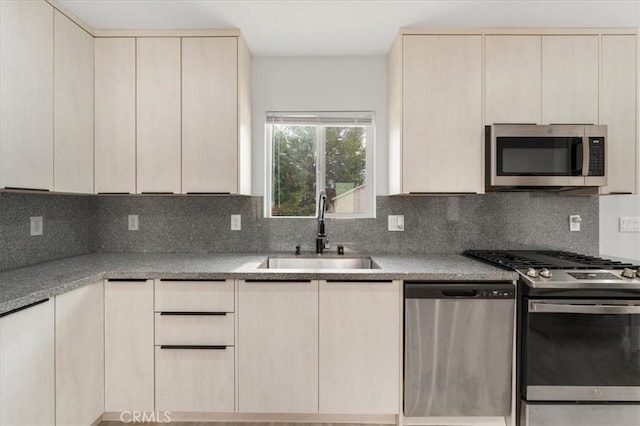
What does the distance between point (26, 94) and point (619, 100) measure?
339cm

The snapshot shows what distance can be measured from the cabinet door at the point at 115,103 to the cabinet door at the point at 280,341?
48.6 inches

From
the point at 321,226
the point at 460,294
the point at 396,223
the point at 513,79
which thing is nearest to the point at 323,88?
the point at 321,226

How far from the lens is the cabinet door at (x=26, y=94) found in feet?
5.33

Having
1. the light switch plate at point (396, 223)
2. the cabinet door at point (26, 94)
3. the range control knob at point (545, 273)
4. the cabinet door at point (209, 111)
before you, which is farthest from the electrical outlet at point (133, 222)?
the range control knob at point (545, 273)

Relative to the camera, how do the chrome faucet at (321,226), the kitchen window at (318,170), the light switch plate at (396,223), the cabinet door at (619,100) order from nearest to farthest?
the cabinet door at (619,100) < the chrome faucet at (321,226) < the light switch plate at (396,223) < the kitchen window at (318,170)

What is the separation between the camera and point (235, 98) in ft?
7.52

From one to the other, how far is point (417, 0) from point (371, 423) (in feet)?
7.92

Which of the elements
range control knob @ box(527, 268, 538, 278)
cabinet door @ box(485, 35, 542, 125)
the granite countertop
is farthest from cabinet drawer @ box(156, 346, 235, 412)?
cabinet door @ box(485, 35, 542, 125)

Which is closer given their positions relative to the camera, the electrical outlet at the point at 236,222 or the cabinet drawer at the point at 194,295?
the cabinet drawer at the point at 194,295

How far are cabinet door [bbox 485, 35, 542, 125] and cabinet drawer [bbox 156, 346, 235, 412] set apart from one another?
2210mm

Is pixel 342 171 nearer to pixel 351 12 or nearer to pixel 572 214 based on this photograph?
pixel 351 12

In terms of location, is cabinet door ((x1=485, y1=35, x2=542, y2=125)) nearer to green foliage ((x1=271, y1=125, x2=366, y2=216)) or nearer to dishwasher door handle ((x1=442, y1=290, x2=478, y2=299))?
green foliage ((x1=271, y1=125, x2=366, y2=216))

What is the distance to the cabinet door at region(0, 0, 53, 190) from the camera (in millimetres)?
1625

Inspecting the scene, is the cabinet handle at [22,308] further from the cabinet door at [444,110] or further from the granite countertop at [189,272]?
the cabinet door at [444,110]
